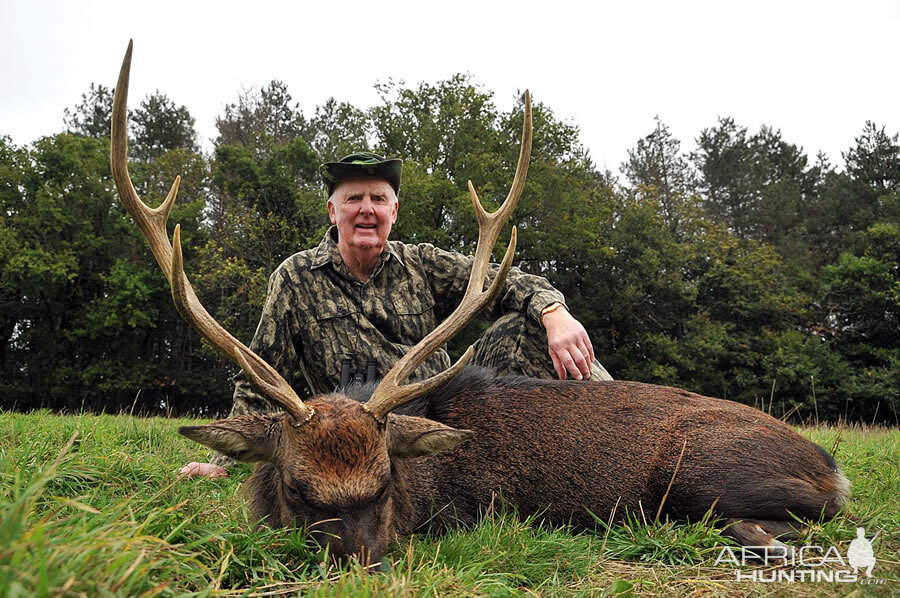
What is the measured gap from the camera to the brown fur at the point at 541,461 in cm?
→ 288

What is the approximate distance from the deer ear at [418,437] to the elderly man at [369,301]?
1.54 m

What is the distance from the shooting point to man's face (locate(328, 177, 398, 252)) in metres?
5.20

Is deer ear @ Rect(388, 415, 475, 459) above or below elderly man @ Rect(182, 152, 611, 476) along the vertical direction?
below

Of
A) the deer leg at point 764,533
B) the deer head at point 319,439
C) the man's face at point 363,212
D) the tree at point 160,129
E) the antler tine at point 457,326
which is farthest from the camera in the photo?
the tree at point 160,129

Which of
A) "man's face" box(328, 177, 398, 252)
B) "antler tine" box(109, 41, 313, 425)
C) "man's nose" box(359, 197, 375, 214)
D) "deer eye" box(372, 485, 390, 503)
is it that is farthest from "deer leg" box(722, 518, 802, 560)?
"man's nose" box(359, 197, 375, 214)

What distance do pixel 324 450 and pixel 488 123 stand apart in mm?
26991

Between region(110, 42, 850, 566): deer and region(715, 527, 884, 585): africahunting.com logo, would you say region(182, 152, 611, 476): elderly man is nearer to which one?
region(110, 42, 850, 566): deer

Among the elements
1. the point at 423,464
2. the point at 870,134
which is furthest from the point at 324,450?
the point at 870,134

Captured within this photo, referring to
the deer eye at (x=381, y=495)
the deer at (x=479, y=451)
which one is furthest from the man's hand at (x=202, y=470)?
the deer eye at (x=381, y=495)

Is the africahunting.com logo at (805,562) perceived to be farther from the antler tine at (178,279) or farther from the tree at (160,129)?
the tree at (160,129)

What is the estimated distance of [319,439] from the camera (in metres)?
2.88

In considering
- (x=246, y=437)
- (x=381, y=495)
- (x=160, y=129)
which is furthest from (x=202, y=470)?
(x=160, y=129)

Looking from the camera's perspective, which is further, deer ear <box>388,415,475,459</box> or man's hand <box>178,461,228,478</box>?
man's hand <box>178,461,228,478</box>

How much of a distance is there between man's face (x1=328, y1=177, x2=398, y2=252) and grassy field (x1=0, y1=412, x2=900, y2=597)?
2.21 metres
